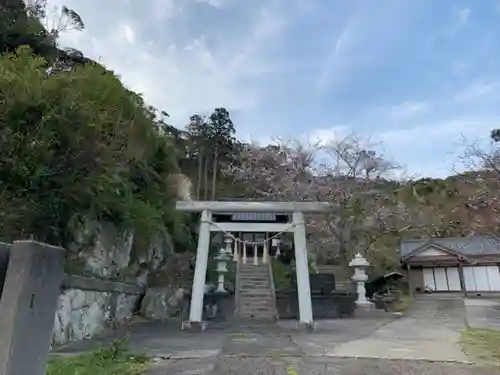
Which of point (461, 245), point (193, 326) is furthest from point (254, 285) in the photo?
point (461, 245)

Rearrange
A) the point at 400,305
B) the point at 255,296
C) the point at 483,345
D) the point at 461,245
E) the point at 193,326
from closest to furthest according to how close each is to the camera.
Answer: the point at 483,345 → the point at 193,326 → the point at 255,296 → the point at 400,305 → the point at 461,245

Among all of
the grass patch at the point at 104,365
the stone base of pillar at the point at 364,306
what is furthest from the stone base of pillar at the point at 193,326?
the stone base of pillar at the point at 364,306

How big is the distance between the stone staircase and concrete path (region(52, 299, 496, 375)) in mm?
3798

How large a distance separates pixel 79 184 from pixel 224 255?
8.88 meters

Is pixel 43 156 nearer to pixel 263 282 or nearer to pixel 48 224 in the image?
pixel 48 224

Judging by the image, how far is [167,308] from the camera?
1252cm

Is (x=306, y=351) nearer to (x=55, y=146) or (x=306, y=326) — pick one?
(x=306, y=326)

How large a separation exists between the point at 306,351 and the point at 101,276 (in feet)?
17.7

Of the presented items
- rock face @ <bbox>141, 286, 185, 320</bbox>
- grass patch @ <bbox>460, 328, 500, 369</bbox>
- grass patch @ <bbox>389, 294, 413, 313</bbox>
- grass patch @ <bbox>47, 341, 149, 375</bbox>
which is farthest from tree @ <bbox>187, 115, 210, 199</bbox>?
grass patch @ <bbox>47, 341, 149, 375</bbox>

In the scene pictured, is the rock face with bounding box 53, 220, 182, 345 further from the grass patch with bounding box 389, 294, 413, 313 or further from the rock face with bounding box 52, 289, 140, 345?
the grass patch with bounding box 389, 294, 413, 313

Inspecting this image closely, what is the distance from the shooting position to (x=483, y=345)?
6.79m

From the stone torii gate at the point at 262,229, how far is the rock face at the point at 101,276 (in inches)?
79.0

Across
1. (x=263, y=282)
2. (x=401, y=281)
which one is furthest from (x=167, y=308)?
(x=401, y=281)

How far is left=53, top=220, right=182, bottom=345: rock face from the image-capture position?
7.67 m
